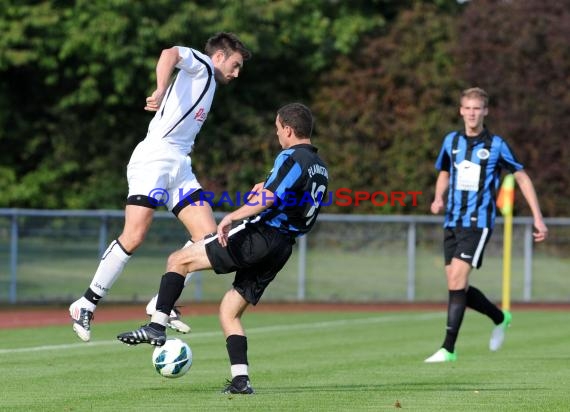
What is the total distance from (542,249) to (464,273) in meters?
14.1

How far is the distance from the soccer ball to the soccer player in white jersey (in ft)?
1.81

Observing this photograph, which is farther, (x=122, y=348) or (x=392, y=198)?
(x=392, y=198)

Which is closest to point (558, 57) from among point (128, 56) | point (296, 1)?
point (296, 1)

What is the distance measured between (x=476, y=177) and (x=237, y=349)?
4115 millimetres

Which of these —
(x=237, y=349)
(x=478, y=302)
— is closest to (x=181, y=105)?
(x=237, y=349)

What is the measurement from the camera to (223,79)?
1006 cm

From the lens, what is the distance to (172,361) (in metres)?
9.02

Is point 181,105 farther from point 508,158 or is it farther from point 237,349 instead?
point 508,158

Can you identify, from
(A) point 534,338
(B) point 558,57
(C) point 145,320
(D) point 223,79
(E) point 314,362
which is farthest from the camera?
(B) point 558,57

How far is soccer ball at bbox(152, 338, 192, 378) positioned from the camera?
29.6 feet

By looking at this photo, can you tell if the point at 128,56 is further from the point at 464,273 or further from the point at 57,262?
the point at 464,273

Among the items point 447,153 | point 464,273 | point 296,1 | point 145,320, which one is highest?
point 296,1

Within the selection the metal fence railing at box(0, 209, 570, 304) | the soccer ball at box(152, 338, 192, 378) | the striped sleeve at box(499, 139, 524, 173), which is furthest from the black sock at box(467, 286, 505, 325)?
the metal fence railing at box(0, 209, 570, 304)

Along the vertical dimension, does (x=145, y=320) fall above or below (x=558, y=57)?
below
